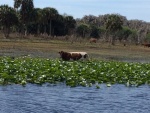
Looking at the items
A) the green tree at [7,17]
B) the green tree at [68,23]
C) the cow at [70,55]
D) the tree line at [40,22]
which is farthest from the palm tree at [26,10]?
the cow at [70,55]

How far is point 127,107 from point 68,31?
3467 inches

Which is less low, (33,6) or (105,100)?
(33,6)

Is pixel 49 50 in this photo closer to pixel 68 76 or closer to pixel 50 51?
pixel 50 51

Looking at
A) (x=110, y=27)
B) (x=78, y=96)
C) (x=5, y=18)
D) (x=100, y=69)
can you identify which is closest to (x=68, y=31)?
(x=110, y=27)

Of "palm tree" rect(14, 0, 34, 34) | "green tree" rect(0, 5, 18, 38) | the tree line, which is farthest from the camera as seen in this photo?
"palm tree" rect(14, 0, 34, 34)

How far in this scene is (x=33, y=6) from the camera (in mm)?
82312

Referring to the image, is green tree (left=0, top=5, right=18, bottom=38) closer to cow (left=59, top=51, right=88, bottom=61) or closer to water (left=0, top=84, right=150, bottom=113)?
cow (left=59, top=51, right=88, bottom=61)

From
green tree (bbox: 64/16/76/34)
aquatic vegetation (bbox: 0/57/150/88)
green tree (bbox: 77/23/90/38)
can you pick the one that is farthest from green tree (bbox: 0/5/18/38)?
aquatic vegetation (bbox: 0/57/150/88)

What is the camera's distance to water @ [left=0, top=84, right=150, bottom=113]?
1534cm

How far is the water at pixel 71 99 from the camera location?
15.3 meters

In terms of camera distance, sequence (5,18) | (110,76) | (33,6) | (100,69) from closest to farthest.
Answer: (110,76) < (100,69) < (5,18) < (33,6)

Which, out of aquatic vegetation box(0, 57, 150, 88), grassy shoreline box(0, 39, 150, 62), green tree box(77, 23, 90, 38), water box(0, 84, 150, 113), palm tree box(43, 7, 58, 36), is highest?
palm tree box(43, 7, 58, 36)

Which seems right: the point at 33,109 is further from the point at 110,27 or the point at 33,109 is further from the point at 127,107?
the point at 110,27

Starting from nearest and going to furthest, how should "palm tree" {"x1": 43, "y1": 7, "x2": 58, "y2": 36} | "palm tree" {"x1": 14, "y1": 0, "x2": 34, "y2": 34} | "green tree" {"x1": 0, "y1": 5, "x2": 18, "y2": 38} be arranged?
"green tree" {"x1": 0, "y1": 5, "x2": 18, "y2": 38}
"palm tree" {"x1": 14, "y1": 0, "x2": 34, "y2": 34}
"palm tree" {"x1": 43, "y1": 7, "x2": 58, "y2": 36}
